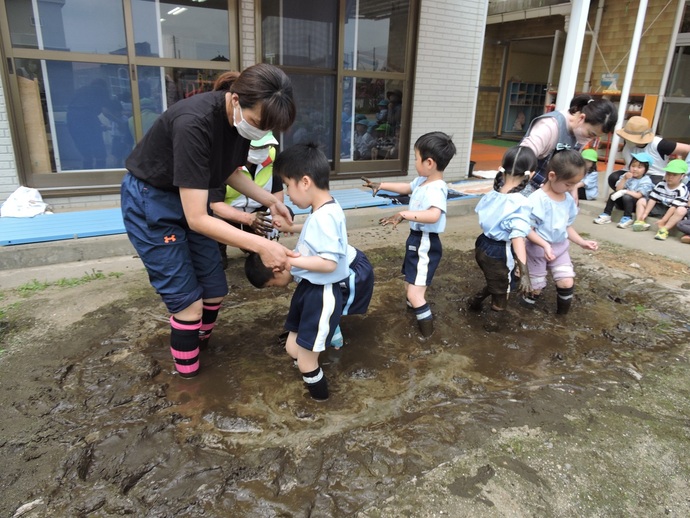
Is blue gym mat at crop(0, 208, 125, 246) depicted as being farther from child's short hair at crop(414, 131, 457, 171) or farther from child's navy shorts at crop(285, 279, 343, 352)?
child's short hair at crop(414, 131, 457, 171)

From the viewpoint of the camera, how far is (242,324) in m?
3.58

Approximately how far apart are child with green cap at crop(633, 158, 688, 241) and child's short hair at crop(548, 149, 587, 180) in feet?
11.0

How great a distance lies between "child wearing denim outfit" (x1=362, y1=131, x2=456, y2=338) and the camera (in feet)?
10.4

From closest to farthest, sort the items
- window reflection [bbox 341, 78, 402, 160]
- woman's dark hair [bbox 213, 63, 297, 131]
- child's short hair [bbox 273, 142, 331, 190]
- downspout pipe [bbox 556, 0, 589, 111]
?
woman's dark hair [bbox 213, 63, 297, 131] < child's short hair [bbox 273, 142, 331, 190] < downspout pipe [bbox 556, 0, 589, 111] < window reflection [bbox 341, 78, 402, 160]

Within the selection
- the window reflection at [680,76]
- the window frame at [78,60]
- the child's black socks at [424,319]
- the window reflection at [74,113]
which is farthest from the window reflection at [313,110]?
the window reflection at [680,76]

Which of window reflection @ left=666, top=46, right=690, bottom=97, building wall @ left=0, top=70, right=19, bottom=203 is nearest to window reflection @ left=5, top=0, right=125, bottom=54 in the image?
building wall @ left=0, top=70, right=19, bottom=203

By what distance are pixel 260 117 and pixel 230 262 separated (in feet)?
9.00

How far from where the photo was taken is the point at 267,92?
220 cm

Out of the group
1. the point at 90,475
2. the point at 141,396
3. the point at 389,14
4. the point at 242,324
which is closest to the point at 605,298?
the point at 242,324

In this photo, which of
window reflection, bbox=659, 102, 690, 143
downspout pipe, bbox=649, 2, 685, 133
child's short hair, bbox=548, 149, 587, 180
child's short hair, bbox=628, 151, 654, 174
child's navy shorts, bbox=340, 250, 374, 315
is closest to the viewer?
child's navy shorts, bbox=340, 250, 374, 315

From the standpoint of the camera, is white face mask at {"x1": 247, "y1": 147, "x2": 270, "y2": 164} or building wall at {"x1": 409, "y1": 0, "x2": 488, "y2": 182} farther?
building wall at {"x1": 409, "y1": 0, "x2": 488, "y2": 182}

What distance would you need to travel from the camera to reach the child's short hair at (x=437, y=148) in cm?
316

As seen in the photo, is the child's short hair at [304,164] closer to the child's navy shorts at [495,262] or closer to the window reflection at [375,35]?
the child's navy shorts at [495,262]

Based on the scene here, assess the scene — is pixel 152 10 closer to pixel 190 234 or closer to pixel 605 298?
pixel 190 234
